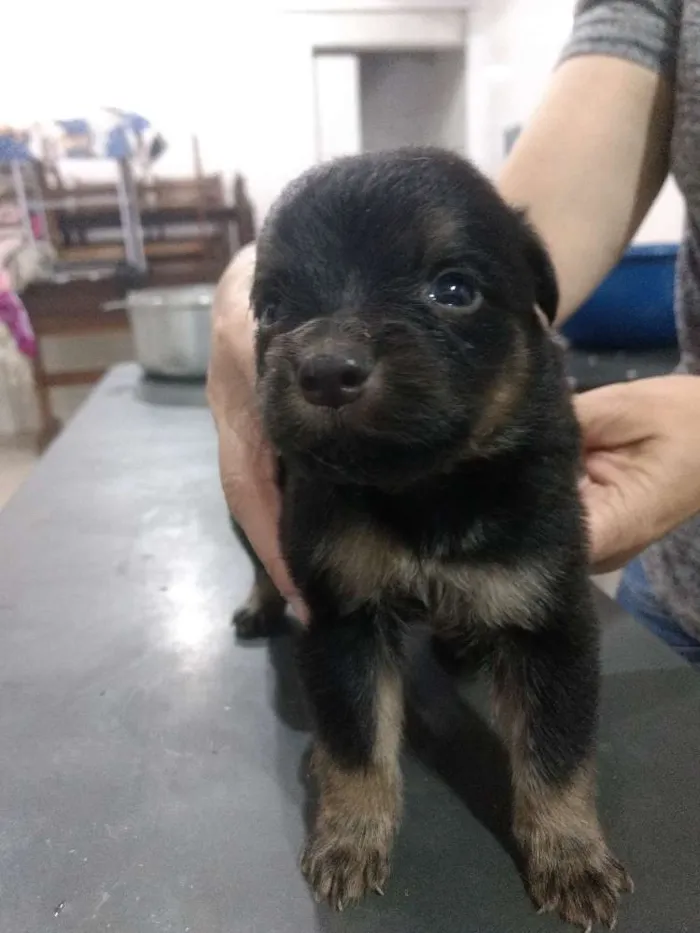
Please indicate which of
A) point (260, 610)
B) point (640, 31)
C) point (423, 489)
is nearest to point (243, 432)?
point (260, 610)

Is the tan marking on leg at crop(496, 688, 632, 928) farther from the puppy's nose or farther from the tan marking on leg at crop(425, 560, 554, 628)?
the puppy's nose

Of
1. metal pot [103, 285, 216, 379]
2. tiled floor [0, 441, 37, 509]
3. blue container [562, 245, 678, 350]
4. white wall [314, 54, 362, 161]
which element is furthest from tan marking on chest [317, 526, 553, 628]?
white wall [314, 54, 362, 161]

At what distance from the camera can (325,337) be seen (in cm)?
73

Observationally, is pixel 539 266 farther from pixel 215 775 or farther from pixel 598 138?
pixel 215 775

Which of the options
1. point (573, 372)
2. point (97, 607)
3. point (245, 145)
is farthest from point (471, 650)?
point (245, 145)

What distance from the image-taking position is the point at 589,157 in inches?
51.6

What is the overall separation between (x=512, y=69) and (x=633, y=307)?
2.95 meters

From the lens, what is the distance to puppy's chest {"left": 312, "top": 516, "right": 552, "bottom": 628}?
885 mm

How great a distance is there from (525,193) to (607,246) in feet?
0.54

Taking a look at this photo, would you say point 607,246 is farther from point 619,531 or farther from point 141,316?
point 141,316

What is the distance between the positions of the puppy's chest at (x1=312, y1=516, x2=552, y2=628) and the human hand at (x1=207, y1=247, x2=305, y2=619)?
11 centimetres

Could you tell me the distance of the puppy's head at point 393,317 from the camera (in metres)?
0.73

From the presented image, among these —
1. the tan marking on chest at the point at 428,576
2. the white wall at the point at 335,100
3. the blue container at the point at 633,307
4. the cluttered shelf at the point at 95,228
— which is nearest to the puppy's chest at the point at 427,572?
the tan marking on chest at the point at 428,576

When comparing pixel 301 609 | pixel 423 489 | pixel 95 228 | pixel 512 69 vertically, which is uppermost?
pixel 512 69
